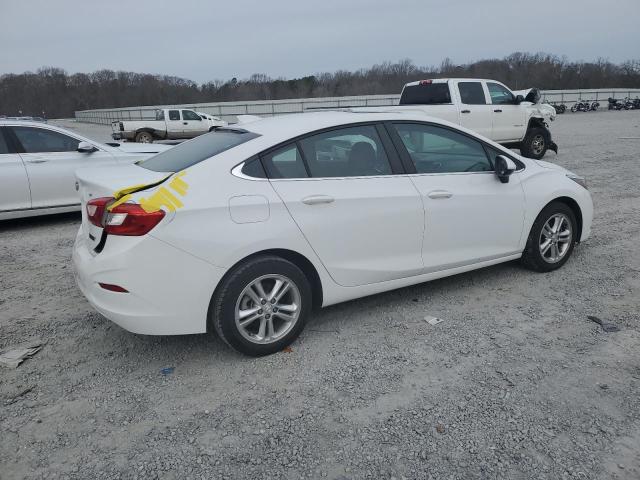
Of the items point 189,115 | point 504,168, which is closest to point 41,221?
point 504,168

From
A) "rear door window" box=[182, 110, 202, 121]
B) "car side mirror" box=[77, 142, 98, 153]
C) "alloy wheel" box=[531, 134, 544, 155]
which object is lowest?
"alloy wheel" box=[531, 134, 544, 155]

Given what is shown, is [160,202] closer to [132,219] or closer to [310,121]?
[132,219]

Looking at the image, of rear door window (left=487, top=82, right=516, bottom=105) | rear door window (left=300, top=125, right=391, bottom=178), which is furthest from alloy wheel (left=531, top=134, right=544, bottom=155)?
rear door window (left=300, top=125, right=391, bottom=178)

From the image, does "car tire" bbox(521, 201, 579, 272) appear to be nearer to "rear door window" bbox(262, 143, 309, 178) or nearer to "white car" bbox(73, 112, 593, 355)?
"white car" bbox(73, 112, 593, 355)

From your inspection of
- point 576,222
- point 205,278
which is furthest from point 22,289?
point 576,222

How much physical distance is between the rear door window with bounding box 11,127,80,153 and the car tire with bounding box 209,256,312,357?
5584 mm

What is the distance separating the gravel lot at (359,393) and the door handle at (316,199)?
1.02 metres

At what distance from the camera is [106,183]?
348 centimetres

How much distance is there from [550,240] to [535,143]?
9533 millimetres

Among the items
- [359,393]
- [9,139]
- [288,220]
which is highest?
[9,139]

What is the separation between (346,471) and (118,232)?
1923mm

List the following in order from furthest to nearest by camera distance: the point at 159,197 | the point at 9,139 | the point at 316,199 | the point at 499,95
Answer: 1. the point at 499,95
2. the point at 9,139
3. the point at 316,199
4. the point at 159,197

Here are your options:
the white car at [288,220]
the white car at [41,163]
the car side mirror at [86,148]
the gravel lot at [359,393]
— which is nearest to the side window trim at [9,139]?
the white car at [41,163]

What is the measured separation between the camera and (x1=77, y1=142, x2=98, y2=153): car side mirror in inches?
299
